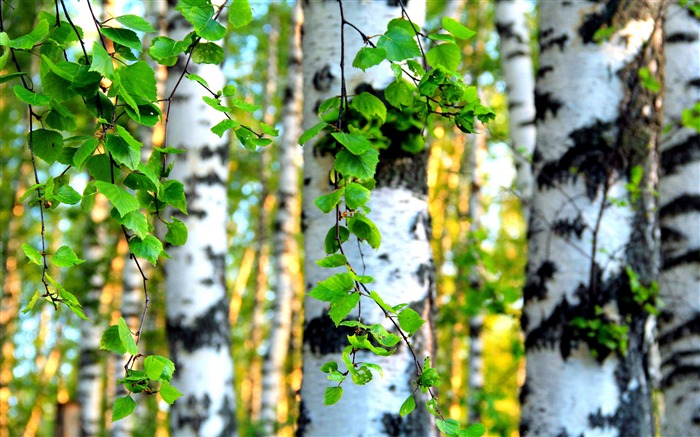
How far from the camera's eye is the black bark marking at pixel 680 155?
4270 mm

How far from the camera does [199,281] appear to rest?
4.24 meters

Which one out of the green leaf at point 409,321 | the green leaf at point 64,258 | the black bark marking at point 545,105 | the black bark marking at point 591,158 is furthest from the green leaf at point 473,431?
the black bark marking at point 545,105

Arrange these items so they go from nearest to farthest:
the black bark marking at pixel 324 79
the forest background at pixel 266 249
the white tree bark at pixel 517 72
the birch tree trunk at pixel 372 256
Result: 1. the birch tree trunk at pixel 372 256
2. the black bark marking at pixel 324 79
3. the forest background at pixel 266 249
4. the white tree bark at pixel 517 72

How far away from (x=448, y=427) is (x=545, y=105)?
2212 mm

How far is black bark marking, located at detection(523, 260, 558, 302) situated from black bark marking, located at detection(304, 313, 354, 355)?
982 millimetres

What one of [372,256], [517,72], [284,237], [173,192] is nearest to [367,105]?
[173,192]

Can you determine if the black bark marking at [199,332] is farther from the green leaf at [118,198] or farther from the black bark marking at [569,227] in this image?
the green leaf at [118,198]

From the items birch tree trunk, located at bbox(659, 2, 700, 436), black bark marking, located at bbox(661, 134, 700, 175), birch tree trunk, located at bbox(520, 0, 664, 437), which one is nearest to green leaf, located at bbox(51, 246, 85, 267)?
birch tree trunk, located at bbox(520, 0, 664, 437)

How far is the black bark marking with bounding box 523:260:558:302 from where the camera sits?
2.96 m

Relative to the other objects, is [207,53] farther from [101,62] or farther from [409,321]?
[409,321]

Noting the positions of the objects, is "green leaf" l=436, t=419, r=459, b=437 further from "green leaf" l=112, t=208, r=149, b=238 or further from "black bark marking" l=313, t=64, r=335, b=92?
"black bark marking" l=313, t=64, r=335, b=92

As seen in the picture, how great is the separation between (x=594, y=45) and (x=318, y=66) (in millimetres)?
1272

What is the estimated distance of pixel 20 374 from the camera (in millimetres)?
21359

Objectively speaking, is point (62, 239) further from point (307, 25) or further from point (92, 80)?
point (92, 80)
